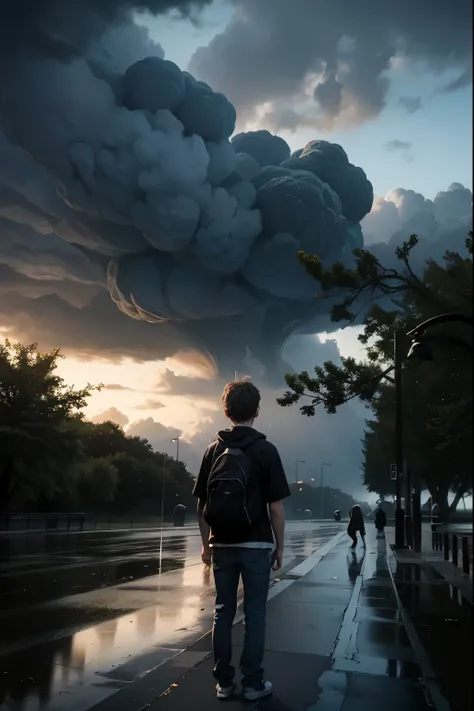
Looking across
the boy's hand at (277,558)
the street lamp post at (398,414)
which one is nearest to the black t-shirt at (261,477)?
the boy's hand at (277,558)

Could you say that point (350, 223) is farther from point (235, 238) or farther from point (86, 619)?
point (86, 619)

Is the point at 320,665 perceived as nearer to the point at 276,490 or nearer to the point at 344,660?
the point at 344,660

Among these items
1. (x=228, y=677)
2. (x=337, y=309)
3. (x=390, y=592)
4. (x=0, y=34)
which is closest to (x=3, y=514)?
(x=337, y=309)

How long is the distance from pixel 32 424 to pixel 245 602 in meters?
36.9

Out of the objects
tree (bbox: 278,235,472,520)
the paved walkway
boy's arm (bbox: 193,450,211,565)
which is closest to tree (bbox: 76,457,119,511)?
tree (bbox: 278,235,472,520)

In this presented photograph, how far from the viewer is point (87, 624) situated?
336 inches

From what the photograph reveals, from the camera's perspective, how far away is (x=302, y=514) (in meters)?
168

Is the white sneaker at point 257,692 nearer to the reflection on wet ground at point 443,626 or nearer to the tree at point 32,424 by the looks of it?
the reflection on wet ground at point 443,626

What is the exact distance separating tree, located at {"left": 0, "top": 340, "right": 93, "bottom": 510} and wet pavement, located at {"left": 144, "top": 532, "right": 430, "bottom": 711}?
30900 mm

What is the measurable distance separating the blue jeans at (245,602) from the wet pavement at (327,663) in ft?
0.74

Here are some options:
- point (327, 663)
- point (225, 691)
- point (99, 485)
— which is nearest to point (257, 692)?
point (225, 691)

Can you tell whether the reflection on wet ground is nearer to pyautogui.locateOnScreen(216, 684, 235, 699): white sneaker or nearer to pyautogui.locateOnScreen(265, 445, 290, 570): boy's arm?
pyautogui.locateOnScreen(265, 445, 290, 570): boy's arm

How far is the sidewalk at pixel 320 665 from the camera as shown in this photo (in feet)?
16.3

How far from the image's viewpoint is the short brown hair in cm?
496
